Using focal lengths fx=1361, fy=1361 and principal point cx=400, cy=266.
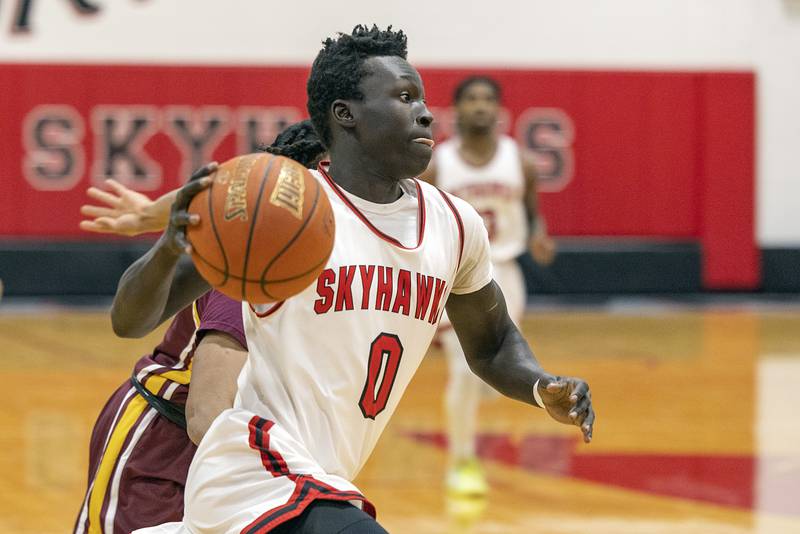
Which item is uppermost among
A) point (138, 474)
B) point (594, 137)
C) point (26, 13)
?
point (26, 13)

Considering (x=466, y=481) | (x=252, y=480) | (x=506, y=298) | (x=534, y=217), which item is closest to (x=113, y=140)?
(x=534, y=217)

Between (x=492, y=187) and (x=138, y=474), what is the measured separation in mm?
4465

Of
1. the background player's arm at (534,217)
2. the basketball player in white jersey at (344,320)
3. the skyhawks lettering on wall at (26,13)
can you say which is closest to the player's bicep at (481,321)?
the basketball player in white jersey at (344,320)

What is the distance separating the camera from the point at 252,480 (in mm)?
2727

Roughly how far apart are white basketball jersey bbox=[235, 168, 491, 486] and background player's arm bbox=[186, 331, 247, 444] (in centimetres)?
19

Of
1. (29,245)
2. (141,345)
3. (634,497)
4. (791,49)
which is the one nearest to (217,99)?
(29,245)

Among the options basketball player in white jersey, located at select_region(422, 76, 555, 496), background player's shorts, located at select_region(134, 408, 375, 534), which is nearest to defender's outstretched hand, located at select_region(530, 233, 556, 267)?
basketball player in white jersey, located at select_region(422, 76, 555, 496)

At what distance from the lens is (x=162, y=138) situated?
1329 cm

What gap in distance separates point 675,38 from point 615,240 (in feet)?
7.14

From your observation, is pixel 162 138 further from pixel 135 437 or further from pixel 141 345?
pixel 135 437

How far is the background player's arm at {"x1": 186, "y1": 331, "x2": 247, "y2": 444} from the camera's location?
3.01 m

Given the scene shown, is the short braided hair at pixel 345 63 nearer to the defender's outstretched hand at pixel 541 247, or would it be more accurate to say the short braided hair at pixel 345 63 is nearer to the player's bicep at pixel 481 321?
the player's bicep at pixel 481 321

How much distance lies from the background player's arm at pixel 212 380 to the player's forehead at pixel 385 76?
2.20 feet

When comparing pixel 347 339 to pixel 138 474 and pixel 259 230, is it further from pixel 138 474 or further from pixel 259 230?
pixel 138 474
